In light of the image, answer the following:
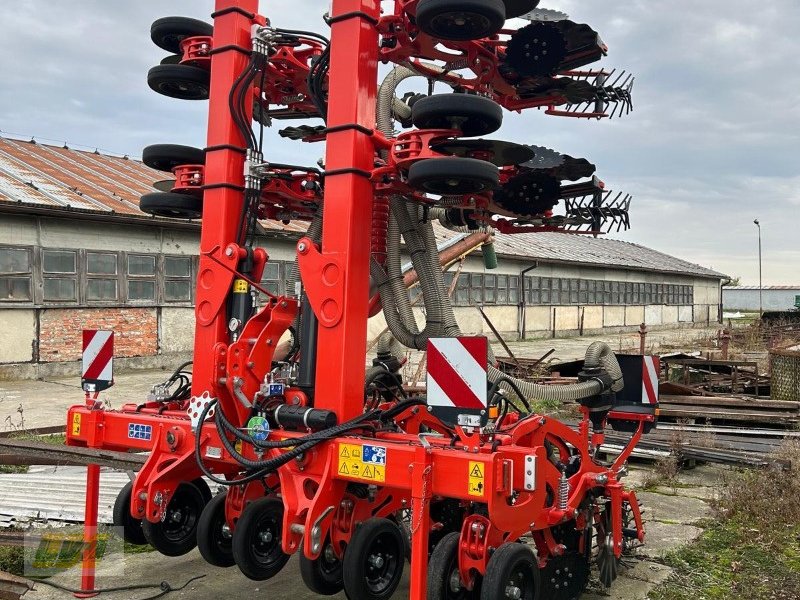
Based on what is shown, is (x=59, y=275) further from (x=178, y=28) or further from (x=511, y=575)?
(x=511, y=575)

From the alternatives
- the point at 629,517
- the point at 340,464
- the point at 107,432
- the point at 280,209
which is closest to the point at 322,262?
the point at 340,464

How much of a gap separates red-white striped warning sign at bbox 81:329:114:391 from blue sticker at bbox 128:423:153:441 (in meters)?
0.52

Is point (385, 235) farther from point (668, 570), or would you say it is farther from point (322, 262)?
point (668, 570)

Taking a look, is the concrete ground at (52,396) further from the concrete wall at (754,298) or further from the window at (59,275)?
the concrete wall at (754,298)

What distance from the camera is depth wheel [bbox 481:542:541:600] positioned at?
328cm

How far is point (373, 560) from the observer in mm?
3668

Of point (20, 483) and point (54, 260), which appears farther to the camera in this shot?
point (54, 260)

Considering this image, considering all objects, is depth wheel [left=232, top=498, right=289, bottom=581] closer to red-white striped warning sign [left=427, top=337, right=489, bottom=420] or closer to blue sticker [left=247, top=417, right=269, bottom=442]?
blue sticker [left=247, top=417, right=269, bottom=442]

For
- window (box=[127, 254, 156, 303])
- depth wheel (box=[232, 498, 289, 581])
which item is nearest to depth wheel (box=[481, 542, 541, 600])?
depth wheel (box=[232, 498, 289, 581])

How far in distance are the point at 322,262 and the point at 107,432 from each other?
172 cm

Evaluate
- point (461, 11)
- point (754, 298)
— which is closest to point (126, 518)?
point (461, 11)

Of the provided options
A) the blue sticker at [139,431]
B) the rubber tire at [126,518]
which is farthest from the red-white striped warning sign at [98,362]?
the rubber tire at [126,518]

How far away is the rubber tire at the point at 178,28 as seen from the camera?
486 centimetres

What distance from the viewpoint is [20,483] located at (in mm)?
6590
